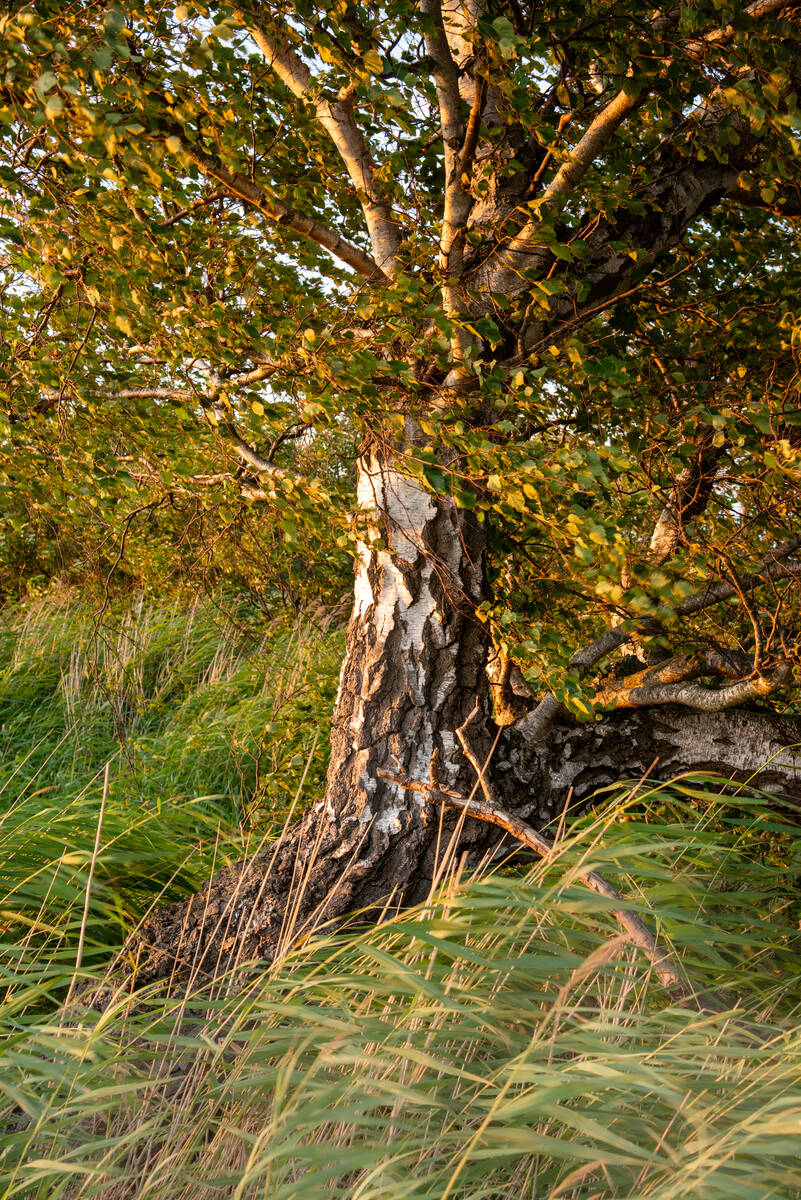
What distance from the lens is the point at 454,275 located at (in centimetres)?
283

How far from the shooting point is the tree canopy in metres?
2.36

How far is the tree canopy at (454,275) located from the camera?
236 cm

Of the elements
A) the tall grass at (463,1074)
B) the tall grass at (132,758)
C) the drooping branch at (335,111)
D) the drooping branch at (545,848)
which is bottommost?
the tall grass at (132,758)

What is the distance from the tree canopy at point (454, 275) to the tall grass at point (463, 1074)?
0.84m

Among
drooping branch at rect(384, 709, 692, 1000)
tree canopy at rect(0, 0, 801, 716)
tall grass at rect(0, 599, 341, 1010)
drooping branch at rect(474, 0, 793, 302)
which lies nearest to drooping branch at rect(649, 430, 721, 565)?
tree canopy at rect(0, 0, 801, 716)

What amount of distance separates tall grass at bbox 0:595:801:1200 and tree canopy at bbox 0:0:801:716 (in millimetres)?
839

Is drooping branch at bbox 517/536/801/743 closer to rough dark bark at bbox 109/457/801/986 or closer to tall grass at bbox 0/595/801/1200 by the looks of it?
rough dark bark at bbox 109/457/801/986

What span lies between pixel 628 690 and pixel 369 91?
2.16 metres

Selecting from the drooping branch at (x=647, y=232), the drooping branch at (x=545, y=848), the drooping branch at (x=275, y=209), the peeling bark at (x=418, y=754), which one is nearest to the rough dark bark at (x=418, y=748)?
the peeling bark at (x=418, y=754)

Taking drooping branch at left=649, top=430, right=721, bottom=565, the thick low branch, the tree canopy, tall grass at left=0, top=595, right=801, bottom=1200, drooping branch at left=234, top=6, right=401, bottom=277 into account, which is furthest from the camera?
drooping branch at left=649, top=430, right=721, bottom=565

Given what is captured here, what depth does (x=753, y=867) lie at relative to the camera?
9.14ft

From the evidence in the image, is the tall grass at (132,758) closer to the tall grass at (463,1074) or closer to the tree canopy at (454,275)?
the tall grass at (463,1074)

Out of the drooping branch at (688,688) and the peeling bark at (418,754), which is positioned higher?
the drooping branch at (688,688)

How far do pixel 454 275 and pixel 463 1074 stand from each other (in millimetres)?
2304
